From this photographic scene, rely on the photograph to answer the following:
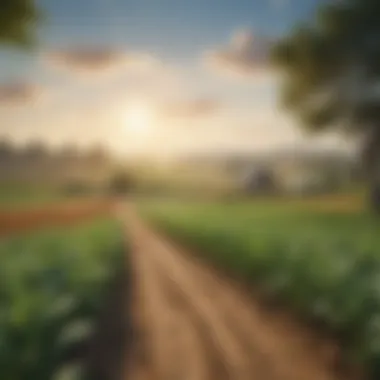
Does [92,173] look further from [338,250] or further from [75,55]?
[338,250]

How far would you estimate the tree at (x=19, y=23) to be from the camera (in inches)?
60.1

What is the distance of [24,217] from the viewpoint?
153cm

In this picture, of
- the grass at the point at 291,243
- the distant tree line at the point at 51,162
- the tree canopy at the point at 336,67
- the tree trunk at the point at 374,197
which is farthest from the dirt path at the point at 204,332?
the tree canopy at the point at 336,67

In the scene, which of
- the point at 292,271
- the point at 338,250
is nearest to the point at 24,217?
the point at 292,271

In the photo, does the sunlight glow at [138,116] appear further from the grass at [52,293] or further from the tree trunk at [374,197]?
the tree trunk at [374,197]

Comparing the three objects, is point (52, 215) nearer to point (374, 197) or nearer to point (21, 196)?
point (21, 196)

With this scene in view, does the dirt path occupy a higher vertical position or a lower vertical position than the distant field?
lower

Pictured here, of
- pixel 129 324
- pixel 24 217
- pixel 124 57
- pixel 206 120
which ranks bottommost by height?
pixel 129 324

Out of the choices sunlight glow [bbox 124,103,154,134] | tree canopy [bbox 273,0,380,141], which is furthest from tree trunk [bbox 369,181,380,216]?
sunlight glow [bbox 124,103,154,134]

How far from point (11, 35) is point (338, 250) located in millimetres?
945

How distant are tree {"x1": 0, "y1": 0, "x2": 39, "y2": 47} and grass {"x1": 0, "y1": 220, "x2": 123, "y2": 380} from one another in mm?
465

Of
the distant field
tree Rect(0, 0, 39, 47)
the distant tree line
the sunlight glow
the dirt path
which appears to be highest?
tree Rect(0, 0, 39, 47)

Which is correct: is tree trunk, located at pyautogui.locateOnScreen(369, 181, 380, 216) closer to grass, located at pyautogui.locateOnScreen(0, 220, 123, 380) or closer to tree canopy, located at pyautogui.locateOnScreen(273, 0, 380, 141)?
tree canopy, located at pyautogui.locateOnScreen(273, 0, 380, 141)

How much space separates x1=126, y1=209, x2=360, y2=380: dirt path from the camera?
1.43 m
